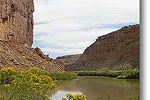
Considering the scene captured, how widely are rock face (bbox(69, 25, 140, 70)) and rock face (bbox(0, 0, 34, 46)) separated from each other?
20660 millimetres

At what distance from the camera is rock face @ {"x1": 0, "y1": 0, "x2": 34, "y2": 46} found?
27.0m

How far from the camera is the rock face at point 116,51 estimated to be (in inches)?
2034

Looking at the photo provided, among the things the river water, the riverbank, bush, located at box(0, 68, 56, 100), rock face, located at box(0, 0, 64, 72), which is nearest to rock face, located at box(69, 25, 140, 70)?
the riverbank

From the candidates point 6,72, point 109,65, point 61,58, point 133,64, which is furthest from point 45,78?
point 61,58

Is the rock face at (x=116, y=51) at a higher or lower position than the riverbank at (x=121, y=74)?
higher

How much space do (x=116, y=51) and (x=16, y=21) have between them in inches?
1232

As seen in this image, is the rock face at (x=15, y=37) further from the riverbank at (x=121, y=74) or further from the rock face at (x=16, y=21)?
the riverbank at (x=121, y=74)

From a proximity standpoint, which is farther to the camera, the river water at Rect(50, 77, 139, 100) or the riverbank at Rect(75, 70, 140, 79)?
the riverbank at Rect(75, 70, 140, 79)

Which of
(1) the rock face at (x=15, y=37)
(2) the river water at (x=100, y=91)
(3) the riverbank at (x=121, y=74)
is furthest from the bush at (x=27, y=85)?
(3) the riverbank at (x=121, y=74)

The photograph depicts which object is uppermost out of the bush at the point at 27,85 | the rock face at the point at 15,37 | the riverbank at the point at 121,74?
the rock face at the point at 15,37

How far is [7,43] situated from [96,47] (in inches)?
1516

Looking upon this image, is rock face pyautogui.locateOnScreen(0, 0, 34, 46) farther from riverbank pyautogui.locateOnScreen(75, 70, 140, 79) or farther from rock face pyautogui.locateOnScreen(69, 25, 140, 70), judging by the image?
rock face pyautogui.locateOnScreen(69, 25, 140, 70)

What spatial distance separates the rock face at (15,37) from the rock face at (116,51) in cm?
2206

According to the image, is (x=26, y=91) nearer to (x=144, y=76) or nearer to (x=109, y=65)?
(x=144, y=76)
